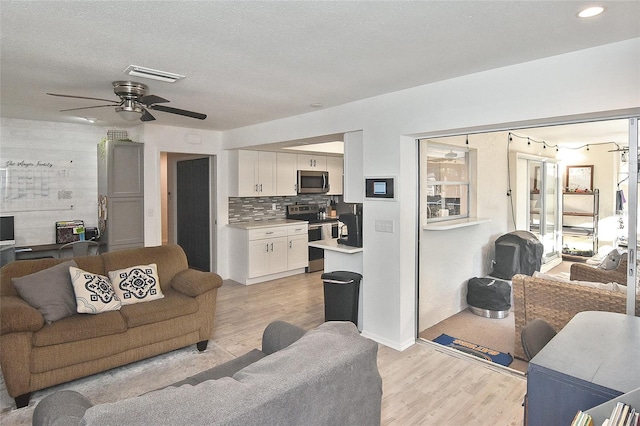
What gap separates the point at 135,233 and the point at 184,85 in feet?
8.94

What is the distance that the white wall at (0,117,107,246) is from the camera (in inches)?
188

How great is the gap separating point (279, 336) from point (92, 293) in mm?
1752

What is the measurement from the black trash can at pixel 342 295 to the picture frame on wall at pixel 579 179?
3.05 metres

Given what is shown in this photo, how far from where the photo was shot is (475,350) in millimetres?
3475

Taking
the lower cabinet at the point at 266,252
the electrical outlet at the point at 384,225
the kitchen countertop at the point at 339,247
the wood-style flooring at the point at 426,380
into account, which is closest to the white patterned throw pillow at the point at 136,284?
the wood-style flooring at the point at 426,380

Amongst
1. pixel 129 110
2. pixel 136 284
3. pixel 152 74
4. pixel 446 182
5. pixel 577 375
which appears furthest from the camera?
pixel 446 182

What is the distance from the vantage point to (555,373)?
1.51 m

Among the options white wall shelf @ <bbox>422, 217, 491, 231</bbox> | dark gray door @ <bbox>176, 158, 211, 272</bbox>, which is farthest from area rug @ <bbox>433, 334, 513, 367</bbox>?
dark gray door @ <bbox>176, 158, 211, 272</bbox>

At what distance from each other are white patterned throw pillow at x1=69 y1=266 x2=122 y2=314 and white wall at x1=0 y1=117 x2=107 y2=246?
2.66 metres

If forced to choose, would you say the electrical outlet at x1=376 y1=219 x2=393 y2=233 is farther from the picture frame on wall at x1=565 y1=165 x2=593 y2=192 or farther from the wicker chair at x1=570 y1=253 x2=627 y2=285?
the picture frame on wall at x1=565 y1=165 x2=593 y2=192

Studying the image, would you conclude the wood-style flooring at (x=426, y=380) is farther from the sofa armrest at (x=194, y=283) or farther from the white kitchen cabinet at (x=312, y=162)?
the white kitchen cabinet at (x=312, y=162)

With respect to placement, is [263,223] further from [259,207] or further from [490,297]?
[490,297]

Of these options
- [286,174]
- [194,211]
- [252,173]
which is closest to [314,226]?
[286,174]

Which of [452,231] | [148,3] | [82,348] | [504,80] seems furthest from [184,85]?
[452,231]
